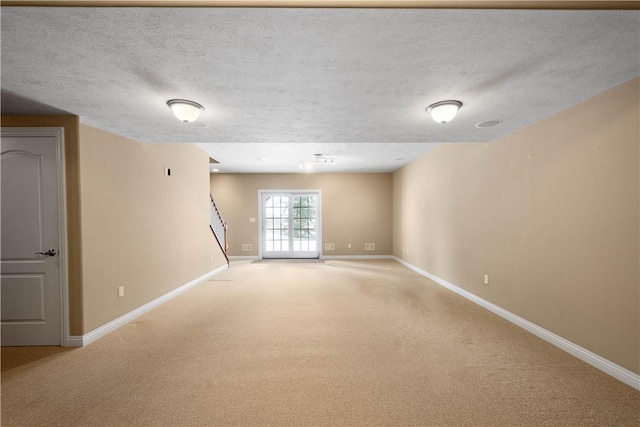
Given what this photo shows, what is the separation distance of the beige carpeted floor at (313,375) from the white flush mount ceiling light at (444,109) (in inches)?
87.1

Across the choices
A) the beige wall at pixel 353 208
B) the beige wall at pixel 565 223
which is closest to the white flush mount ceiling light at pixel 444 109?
the beige wall at pixel 565 223

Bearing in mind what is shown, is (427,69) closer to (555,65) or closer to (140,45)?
Answer: (555,65)

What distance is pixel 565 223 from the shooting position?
2479mm

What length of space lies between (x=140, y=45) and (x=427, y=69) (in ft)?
6.11

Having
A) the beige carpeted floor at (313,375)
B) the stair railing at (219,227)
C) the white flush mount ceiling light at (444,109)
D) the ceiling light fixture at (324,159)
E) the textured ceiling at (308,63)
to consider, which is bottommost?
the beige carpeted floor at (313,375)

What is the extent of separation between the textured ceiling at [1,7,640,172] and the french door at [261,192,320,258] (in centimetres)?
517

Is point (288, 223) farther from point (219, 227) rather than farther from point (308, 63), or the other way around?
point (308, 63)

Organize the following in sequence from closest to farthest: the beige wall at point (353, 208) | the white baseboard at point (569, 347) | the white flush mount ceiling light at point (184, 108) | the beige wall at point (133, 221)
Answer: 1. the white baseboard at point (569, 347)
2. the white flush mount ceiling light at point (184, 108)
3. the beige wall at point (133, 221)
4. the beige wall at point (353, 208)

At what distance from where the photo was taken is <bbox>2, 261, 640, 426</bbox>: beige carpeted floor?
1671mm

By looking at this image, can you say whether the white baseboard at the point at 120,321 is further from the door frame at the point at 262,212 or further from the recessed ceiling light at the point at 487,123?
the recessed ceiling light at the point at 487,123

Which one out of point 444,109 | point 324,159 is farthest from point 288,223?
point 444,109

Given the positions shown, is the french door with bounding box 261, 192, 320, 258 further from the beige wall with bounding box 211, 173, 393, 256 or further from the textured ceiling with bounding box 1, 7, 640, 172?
the textured ceiling with bounding box 1, 7, 640, 172

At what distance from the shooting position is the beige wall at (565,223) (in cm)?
199

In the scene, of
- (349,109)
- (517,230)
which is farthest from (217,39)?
(517,230)
